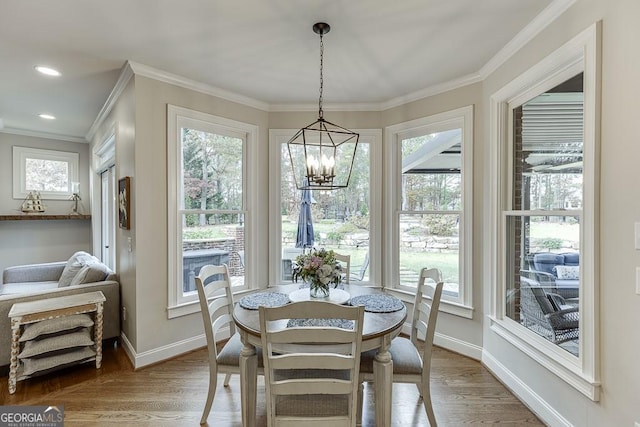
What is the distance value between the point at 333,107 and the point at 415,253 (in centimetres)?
188

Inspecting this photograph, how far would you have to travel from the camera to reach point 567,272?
203 centimetres

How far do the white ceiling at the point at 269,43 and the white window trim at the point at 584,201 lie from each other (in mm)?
295

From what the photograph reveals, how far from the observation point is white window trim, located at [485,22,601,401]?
1678mm

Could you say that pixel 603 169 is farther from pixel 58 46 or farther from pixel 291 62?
pixel 58 46

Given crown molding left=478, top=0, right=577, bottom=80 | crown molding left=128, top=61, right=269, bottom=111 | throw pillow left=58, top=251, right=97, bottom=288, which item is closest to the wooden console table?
throw pillow left=58, top=251, right=97, bottom=288

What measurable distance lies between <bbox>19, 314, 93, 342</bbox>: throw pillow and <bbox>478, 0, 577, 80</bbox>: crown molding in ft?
13.1

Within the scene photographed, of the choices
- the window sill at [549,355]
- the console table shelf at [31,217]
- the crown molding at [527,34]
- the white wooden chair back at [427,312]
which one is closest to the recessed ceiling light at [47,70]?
the console table shelf at [31,217]

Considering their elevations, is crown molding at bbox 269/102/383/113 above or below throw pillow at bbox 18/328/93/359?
above

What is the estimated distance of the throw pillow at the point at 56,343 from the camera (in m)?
2.45

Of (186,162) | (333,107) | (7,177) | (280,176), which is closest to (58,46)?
(186,162)

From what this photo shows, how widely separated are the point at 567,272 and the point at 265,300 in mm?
1992

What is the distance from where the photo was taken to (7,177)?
4.68 meters

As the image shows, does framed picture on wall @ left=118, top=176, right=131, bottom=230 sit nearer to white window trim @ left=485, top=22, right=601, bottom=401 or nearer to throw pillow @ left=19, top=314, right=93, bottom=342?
throw pillow @ left=19, top=314, right=93, bottom=342

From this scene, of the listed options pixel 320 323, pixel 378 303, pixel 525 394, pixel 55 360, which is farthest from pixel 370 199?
pixel 55 360
